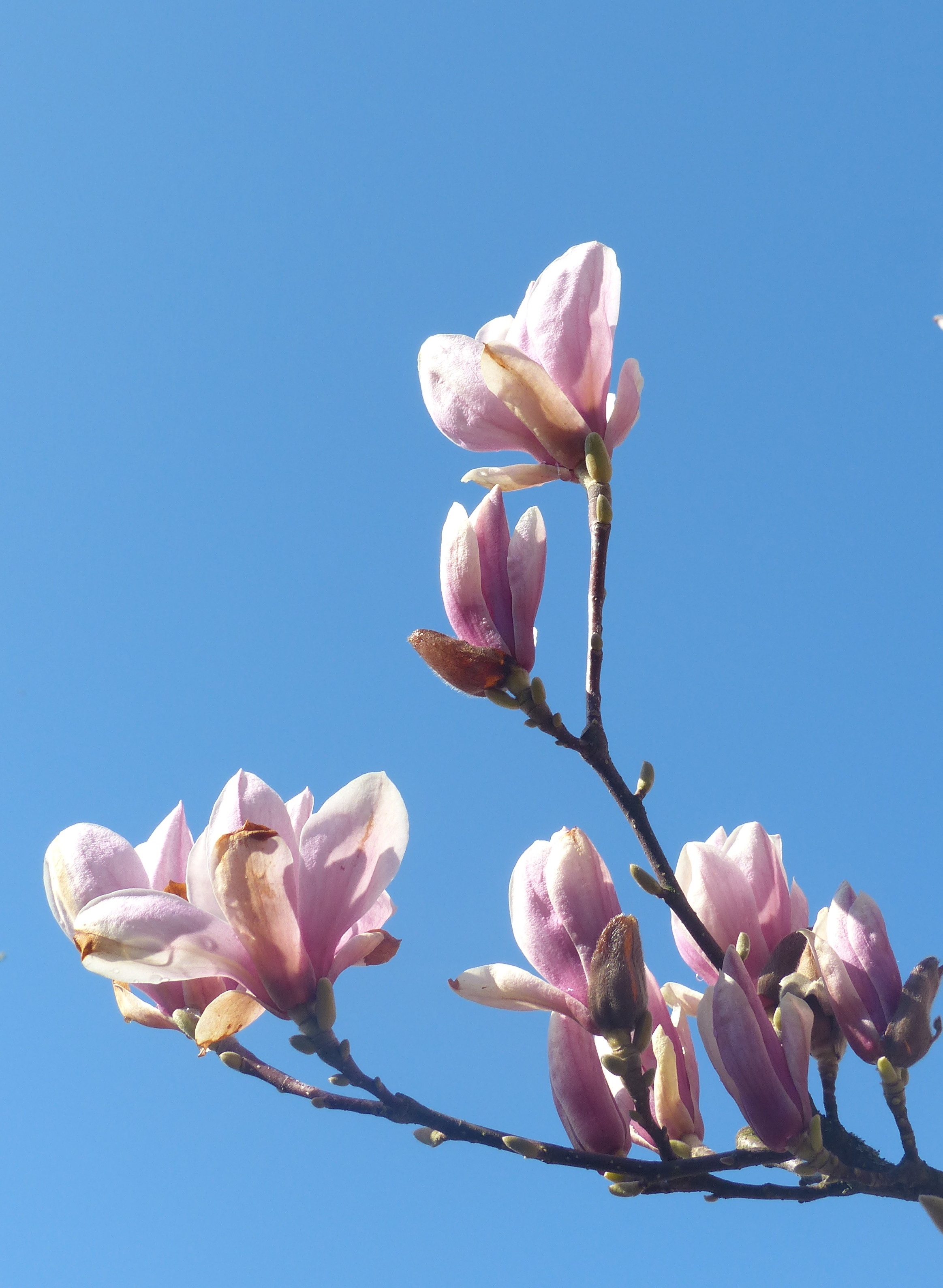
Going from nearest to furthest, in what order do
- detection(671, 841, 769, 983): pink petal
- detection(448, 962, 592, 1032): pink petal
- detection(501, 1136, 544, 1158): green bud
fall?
detection(501, 1136, 544, 1158): green bud, detection(448, 962, 592, 1032): pink petal, detection(671, 841, 769, 983): pink petal

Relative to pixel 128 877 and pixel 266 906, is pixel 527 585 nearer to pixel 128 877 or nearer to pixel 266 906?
pixel 266 906

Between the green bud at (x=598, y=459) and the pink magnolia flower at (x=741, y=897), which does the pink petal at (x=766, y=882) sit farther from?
the green bud at (x=598, y=459)

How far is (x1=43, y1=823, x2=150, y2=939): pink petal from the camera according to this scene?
102 centimetres

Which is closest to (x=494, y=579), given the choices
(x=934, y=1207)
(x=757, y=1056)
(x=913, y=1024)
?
(x=757, y=1056)

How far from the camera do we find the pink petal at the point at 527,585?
0.99m

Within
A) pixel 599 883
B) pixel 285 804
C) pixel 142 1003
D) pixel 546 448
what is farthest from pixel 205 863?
pixel 546 448

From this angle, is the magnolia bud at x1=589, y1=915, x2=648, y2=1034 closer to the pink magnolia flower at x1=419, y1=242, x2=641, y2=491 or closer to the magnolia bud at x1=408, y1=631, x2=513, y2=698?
the magnolia bud at x1=408, y1=631, x2=513, y2=698

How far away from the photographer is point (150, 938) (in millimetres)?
914

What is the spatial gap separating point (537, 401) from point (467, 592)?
0.22 meters

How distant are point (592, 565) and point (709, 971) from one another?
536mm

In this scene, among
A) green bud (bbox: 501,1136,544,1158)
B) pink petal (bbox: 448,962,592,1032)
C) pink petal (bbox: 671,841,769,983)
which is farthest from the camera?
pink petal (bbox: 671,841,769,983)

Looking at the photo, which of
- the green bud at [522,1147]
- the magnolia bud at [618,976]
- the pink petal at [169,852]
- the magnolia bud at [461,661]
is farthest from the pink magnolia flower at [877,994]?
the pink petal at [169,852]

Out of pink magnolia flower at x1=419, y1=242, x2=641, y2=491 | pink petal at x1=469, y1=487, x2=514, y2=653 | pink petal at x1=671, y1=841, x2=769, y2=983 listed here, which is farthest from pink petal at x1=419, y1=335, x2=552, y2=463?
pink petal at x1=671, y1=841, x2=769, y2=983

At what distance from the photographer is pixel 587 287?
41.9 inches
